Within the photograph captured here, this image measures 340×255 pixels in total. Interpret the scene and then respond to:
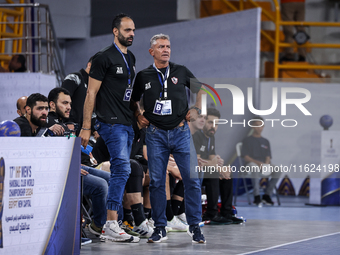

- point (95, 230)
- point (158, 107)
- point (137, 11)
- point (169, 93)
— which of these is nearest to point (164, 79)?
point (169, 93)

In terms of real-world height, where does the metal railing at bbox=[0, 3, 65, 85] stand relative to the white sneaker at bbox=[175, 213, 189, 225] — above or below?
above

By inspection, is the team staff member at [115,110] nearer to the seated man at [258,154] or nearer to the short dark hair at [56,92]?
the short dark hair at [56,92]

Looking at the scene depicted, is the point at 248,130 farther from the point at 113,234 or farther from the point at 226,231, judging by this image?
the point at 113,234

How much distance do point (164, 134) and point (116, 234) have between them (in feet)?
3.10

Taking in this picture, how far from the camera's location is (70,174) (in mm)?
3479

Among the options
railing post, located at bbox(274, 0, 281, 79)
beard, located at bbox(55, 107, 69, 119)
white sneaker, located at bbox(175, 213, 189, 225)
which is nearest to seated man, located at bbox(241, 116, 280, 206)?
railing post, located at bbox(274, 0, 281, 79)

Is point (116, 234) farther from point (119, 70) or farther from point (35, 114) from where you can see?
point (119, 70)

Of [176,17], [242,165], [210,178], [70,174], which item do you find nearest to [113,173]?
[70,174]

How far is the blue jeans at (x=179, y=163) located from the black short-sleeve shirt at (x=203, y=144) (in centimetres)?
164

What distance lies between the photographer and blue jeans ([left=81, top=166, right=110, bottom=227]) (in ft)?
15.0

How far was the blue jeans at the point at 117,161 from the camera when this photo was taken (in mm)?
4301

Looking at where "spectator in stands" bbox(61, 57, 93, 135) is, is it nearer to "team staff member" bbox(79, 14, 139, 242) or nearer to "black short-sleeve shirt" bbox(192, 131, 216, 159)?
"team staff member" bbox(79, 14, 139, 242)

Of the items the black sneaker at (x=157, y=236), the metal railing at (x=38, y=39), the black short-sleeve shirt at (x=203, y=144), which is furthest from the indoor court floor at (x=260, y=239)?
the metal railing at (x=38, y=39)

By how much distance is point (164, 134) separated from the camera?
170 inches
